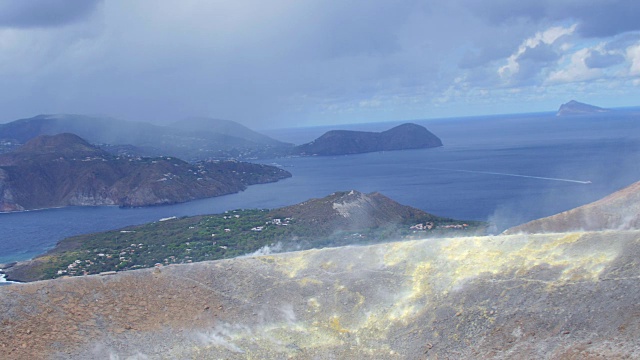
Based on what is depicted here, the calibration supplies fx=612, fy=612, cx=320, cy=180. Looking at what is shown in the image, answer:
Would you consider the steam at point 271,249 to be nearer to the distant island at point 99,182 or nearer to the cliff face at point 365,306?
the cliff face at point 365,306

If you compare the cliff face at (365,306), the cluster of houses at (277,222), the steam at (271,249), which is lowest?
the steam at (271,249)

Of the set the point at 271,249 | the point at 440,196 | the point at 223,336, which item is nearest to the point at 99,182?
the point at 440,196

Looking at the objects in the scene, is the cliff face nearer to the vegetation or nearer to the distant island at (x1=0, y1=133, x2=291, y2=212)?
the vegetation

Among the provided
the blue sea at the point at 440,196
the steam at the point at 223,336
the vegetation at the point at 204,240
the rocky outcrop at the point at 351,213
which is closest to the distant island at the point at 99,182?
the blue sea at the point at 440,196

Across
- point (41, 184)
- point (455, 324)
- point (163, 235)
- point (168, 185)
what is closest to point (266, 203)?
point (168, 185)

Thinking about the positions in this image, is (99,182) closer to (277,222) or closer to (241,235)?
(277,222)

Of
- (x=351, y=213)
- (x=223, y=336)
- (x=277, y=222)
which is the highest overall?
(x=223, y=336)
